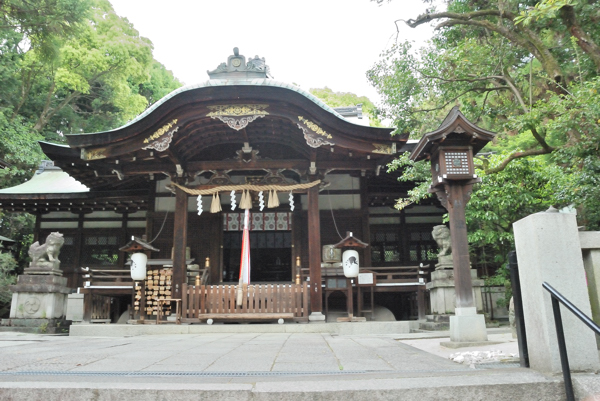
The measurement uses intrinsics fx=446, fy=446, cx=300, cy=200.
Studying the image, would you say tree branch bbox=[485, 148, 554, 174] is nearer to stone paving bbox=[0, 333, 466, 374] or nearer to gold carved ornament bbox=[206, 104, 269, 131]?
gold carved ornament bbox=[206, 104, 269, 131]

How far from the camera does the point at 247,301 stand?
10.2 metres

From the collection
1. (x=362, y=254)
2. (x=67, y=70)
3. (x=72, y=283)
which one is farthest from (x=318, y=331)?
(x=67, y=70)

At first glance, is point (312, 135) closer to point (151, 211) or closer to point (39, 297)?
point (151, 211)

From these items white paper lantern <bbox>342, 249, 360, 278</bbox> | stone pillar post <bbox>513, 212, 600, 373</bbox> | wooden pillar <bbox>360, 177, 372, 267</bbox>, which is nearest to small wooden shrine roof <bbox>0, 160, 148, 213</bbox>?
wooden pillar <bbox>360, 177, 372, 267</bbox>

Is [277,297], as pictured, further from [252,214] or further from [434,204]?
[434,204]

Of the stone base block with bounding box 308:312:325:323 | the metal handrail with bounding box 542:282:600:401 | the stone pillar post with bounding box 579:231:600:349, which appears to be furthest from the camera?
the stone base block with bounding box 308:312:325:323

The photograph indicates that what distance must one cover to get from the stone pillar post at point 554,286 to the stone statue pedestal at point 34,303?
10.6 metres

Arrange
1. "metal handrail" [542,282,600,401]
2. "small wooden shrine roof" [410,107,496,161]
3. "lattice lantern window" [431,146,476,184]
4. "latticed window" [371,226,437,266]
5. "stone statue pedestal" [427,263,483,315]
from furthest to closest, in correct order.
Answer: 1. "latticed window" [371,226,437,266]
2. "stone statue pedestal" [427,263,483,315]
3. "lattice lantern window" [431,146,476,184]
4. "small wooden shrine roof" [410,107,496,161]
5. "metal handrail" [542,282,600,401]

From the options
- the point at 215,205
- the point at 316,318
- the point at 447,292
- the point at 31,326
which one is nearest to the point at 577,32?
the point at 447,292

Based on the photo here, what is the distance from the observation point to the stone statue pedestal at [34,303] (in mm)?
10578

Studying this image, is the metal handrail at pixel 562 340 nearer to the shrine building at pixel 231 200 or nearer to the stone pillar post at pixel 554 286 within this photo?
the stone pillar post at pixel 554 286

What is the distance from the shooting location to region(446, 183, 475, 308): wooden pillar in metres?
6.14

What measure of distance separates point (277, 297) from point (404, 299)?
540 cm

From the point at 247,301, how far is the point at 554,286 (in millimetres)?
7667
